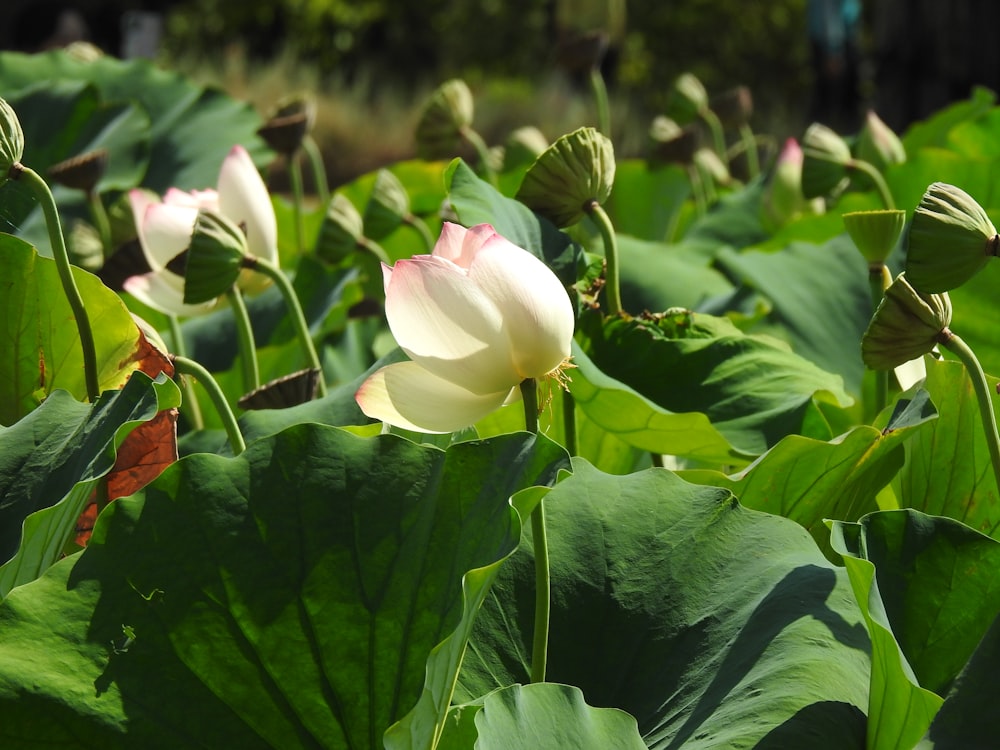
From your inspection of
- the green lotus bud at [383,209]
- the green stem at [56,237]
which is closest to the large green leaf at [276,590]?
the green stem at [56,237]

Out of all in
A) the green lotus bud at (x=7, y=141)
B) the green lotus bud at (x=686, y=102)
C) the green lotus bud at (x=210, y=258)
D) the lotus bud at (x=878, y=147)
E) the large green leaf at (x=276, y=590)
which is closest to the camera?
the large green leaf at (x=276, y=590)

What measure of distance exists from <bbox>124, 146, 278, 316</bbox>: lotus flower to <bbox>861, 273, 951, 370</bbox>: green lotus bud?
1.62ft

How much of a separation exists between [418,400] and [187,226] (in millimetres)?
383

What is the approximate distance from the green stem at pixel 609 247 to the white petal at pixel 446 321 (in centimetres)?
17

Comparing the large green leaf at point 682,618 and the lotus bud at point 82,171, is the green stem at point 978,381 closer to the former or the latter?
the large green leaf at point 682,618

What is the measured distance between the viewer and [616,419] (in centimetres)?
76

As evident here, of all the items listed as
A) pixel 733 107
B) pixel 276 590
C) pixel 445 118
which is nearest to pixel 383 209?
pixel 445 118

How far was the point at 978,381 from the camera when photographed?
0.60 meters

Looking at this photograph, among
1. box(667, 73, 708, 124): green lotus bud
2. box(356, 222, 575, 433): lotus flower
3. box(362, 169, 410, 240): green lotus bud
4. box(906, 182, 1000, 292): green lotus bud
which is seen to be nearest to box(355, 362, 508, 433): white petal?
box(356, 222, 575, 433): lotus flower

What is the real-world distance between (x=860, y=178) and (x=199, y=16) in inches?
501

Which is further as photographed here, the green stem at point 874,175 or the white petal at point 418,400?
the green stem at point 874,175

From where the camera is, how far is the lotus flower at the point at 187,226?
911 millimetres

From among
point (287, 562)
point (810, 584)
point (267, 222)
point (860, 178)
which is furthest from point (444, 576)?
point (860, 178)

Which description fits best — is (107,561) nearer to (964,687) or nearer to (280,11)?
(964,687)
